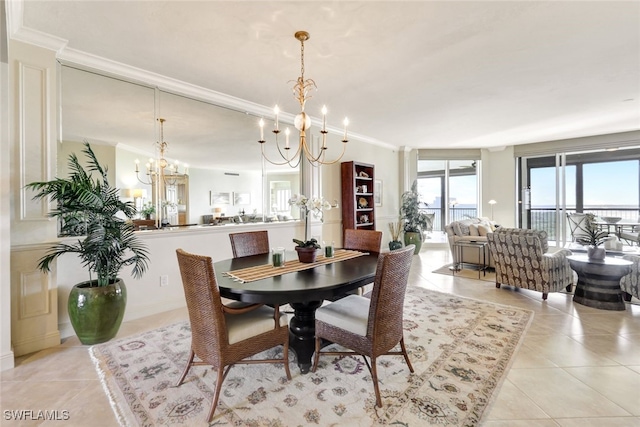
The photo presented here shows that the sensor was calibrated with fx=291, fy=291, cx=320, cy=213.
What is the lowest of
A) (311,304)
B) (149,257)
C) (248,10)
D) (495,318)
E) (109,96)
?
(495,318)

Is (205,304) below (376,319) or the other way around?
the other way around

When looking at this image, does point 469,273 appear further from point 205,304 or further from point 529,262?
point 205,304

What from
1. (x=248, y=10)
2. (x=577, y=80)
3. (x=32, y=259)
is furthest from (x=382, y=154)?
(x=32, y=259)

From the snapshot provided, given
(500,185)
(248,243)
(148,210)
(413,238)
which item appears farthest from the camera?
(500,185)

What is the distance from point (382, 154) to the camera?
7062mm

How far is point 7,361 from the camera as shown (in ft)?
7.21

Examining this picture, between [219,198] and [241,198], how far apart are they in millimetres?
328

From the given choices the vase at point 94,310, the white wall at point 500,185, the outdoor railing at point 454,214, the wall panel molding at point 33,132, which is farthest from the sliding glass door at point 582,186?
the wall panel molding at point 33,132

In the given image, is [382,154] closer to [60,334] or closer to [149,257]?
[149,257]

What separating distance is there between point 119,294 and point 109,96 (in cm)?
205

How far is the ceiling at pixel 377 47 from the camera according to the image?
2.15 m

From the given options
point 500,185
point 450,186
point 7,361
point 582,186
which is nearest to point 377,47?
point 7,361

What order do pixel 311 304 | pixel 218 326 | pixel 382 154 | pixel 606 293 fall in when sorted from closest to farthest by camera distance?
pixel 218 326, pixel 311 304, pixel 606 293, pixel 382 154

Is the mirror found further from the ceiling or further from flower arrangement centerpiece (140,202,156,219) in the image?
the ceiling
